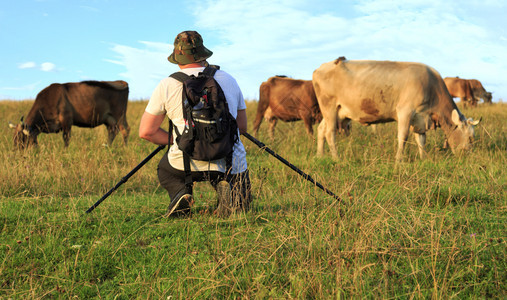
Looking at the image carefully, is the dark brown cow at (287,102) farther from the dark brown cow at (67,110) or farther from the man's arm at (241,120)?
the man's arm at (241,120)

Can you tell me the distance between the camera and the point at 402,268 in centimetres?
348

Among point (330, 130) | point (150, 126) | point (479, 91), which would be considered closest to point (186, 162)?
point (150, 126)

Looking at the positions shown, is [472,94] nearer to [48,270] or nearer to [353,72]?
[353,72]

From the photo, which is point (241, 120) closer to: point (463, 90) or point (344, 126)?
point (344, 126)

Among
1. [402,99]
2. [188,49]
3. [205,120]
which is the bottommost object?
[402,99]

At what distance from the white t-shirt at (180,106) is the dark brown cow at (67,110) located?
819 centimetres

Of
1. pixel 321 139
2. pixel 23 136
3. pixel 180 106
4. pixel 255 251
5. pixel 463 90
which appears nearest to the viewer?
pixel 255 251

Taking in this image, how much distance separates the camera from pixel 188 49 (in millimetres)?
4488

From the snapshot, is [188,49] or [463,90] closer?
[188,49]

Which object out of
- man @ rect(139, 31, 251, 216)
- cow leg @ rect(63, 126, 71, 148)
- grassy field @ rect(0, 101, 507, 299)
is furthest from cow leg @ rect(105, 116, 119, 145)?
man @ rect(139, 31, 251, 216)

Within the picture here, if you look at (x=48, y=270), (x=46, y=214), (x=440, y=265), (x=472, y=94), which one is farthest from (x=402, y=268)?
(x=472, y=94)

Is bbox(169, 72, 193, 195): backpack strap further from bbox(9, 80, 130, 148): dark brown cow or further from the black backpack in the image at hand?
bbox(9, 80, 130, 148): dark brown cow

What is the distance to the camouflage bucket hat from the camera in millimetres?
4484

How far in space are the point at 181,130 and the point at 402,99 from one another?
19.7ft
